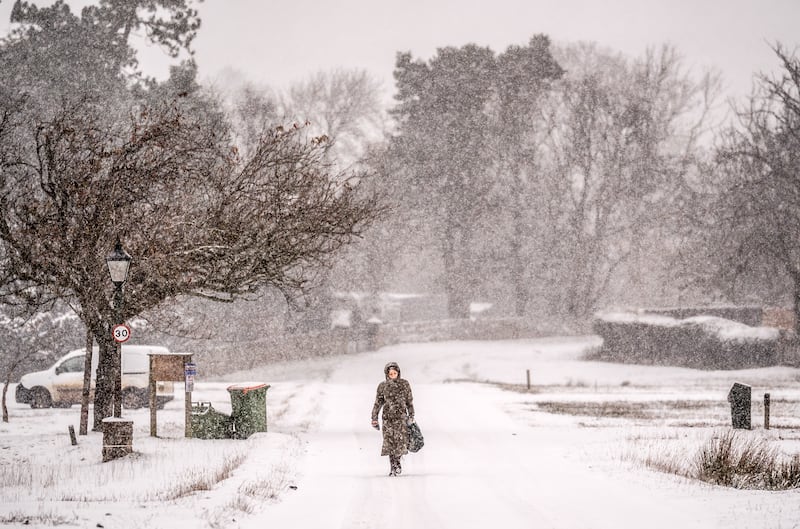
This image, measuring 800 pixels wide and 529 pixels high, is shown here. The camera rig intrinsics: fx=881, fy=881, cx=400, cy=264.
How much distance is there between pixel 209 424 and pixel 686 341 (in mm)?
28228

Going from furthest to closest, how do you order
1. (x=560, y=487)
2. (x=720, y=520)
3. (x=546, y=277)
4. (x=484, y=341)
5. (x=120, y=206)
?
(x=546, y=277) → (x=484, y=341) → (x=120, y=206) → (x=560, y=487) → (x=720, y=520)

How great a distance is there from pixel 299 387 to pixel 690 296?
32.3 metres

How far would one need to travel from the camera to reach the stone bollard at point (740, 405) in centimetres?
1903

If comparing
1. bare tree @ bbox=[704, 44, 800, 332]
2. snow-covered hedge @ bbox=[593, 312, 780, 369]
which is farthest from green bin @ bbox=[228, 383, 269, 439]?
snow-covered hedge @ bbox=[593, 312, 780, 369]

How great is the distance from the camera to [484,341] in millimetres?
54812

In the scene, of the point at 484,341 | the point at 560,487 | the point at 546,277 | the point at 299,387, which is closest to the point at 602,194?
the point at 546,277

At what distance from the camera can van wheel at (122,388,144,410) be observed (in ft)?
82.5

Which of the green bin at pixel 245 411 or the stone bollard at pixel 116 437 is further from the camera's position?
the green bin at pixel 245 411

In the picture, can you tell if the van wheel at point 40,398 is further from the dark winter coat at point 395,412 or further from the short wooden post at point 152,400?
the dark winter coat at point 395,412

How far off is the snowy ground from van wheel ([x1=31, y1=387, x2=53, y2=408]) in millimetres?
2088

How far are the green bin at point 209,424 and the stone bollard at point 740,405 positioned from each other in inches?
427

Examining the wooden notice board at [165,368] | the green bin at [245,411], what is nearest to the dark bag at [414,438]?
the green bin at [245,411]

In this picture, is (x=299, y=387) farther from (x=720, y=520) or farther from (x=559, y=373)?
(x=720, y=520)

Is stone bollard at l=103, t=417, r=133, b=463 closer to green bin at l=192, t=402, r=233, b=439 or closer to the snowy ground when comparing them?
the snowy ground
